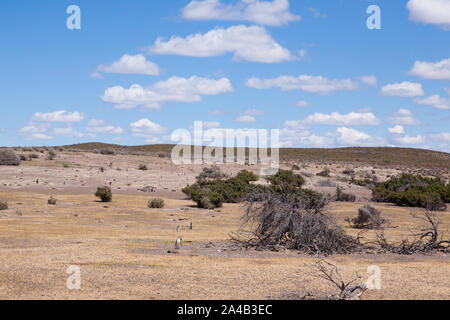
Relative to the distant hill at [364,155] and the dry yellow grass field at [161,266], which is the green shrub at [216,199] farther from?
the distant hill at [364,155]

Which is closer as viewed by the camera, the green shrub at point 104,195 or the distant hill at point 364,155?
the green shrub at point 104,195

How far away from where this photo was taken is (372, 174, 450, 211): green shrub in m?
35.3

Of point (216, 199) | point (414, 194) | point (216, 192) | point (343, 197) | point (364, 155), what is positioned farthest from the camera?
point (364, 155)

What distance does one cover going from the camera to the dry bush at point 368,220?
2541cm

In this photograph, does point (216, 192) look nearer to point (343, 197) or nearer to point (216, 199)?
point (216, 199)

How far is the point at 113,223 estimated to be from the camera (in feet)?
80.9

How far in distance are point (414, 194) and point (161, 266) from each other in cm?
2764

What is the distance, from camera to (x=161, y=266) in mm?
13492

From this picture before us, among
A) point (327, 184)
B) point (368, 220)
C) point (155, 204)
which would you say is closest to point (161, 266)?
point (368, 220)

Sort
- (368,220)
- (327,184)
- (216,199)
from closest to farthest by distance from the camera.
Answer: (368,220), (216,199), (327,184)

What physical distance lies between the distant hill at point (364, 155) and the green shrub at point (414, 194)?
45.4 m

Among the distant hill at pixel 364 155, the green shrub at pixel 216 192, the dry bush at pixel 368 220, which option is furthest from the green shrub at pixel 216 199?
the distant hill at pixel 364 155

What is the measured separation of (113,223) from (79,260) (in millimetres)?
10738
